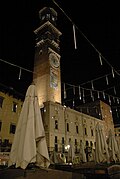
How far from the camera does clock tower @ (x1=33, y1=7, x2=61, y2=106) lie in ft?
117

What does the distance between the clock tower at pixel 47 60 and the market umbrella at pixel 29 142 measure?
1156 inches

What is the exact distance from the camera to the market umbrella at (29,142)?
12.2 ft

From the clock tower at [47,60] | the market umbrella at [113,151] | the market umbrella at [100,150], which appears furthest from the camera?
the clock tower at [47,60]

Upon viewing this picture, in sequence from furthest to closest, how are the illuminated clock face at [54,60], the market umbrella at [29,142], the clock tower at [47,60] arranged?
the illuminated clock face at [54,60] → the clock tower at [47,60] → the market umbrella at [29,142]

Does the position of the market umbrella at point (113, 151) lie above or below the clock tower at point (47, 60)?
below

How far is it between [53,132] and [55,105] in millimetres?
5242

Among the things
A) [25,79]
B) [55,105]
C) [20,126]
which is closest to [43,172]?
[20,126]

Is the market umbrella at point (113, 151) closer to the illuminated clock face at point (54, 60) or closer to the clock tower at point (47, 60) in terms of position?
the clock tower at point (47, 60)

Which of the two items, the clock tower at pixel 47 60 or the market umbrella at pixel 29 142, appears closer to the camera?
the market umbrella at pixel 29 142

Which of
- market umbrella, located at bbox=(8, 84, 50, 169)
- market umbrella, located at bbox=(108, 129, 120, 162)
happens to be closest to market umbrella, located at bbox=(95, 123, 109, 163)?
market umbrella, located at bbox=(108, 129, 120, 162)

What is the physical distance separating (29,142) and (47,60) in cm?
3547

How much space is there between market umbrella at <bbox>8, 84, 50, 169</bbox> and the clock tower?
→ 1156 inches

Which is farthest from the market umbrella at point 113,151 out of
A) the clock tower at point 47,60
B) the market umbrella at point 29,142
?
the clock tower at point 47,60

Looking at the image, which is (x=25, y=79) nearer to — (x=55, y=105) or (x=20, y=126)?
(x=55, y=105)
